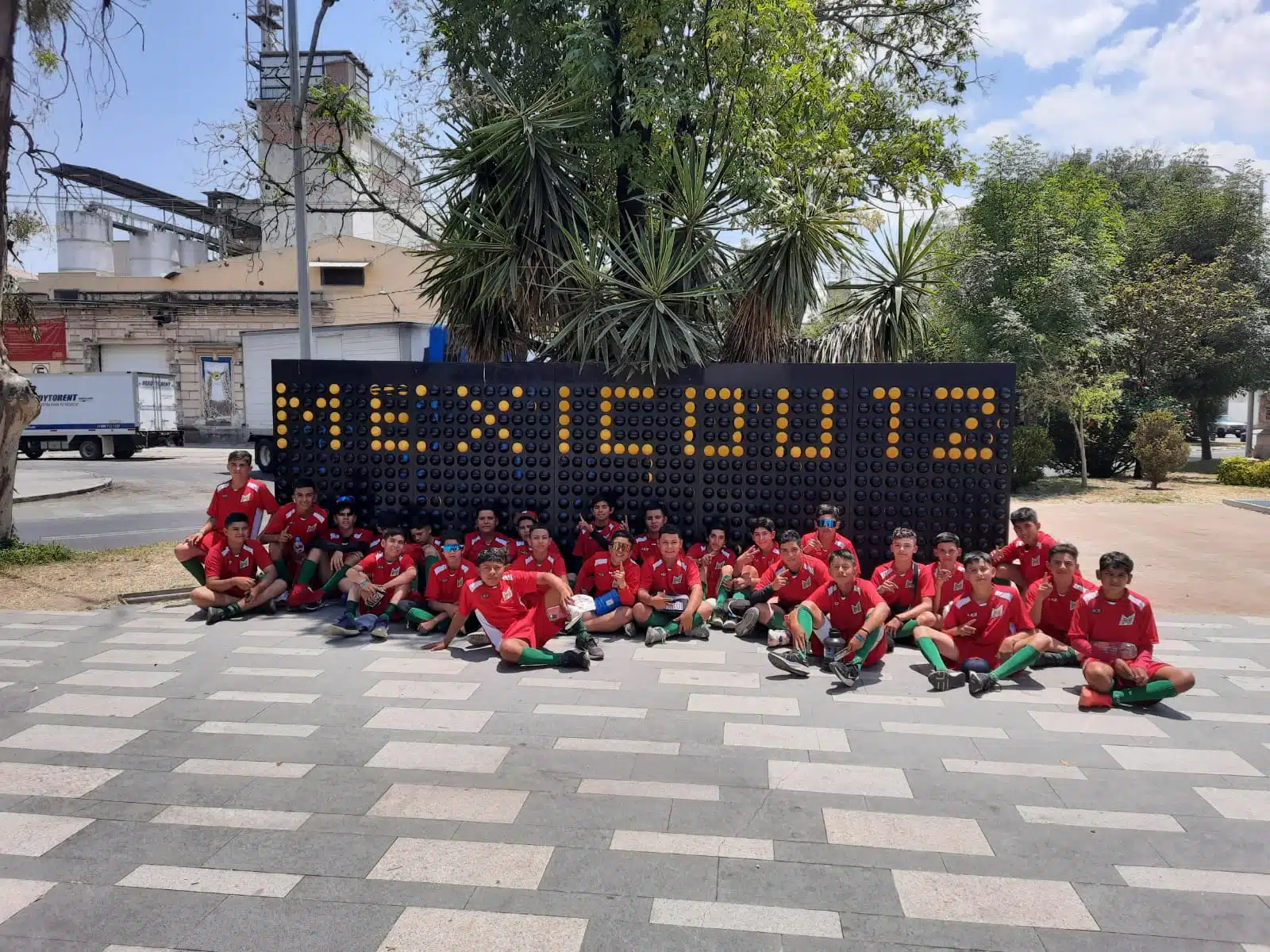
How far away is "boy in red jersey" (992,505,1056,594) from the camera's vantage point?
7562mm

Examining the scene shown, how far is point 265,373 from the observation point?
1136 inches

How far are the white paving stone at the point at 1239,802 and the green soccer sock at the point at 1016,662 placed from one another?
1.65 metres

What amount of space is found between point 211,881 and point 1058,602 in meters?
6.05

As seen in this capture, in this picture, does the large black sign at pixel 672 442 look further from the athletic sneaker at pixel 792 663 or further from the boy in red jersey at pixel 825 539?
the athletic sneaker at pixel 792 663

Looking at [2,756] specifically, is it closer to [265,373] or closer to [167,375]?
[265,373]

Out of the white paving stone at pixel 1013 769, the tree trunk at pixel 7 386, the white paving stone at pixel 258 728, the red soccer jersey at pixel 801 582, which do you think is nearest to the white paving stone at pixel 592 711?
the white paving stone at pixel 258 728

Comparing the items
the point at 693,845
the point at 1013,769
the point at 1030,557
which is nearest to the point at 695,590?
the point at 1030,557

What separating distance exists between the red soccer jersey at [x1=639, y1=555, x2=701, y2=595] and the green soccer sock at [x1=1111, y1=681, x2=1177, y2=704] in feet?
11.1

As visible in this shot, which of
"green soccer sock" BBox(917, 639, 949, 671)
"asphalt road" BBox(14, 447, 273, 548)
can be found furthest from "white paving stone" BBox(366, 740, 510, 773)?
"asphalt road" BBox(14, 447, 273, 548)

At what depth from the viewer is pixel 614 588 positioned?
7.78 meters

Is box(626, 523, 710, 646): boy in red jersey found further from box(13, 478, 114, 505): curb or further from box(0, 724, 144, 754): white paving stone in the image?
box(13, 478, 114, 505): curb

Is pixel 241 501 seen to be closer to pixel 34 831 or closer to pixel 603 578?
pixel 603 578

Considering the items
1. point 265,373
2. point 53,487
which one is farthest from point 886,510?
point 265,373

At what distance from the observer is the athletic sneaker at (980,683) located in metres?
6.05
